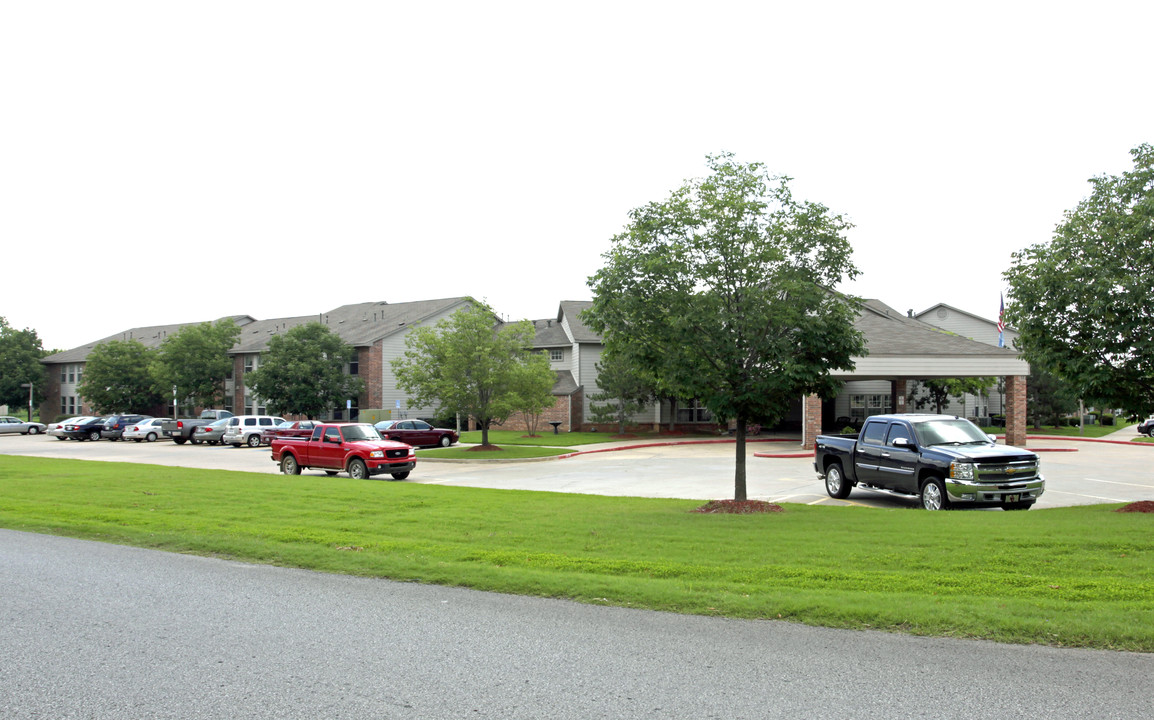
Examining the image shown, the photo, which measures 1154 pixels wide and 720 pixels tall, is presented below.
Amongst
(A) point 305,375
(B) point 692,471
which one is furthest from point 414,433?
(A) point 305,375

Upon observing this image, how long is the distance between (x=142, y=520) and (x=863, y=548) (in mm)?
11309

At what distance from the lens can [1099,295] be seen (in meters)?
14.4

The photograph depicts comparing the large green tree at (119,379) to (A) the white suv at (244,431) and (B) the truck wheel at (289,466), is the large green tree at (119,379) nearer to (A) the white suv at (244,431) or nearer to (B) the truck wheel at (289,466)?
(A) the white suv at (244,431)

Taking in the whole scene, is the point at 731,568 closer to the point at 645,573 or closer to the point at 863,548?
the point at 645,573

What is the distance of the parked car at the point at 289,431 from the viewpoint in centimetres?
3566

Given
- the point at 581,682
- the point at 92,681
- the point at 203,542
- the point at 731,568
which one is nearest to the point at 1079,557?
the point at 731,568

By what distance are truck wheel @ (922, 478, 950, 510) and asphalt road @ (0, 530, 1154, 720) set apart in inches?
381

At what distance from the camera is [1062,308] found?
15250 mm

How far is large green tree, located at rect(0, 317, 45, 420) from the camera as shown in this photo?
83.4 meters

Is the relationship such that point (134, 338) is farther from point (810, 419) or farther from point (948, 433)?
point (948, 433)

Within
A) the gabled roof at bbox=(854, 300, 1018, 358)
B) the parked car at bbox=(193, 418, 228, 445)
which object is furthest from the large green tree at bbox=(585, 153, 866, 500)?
the parked car at bbox=(193, 418, 228, 445)

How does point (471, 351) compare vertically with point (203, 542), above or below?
above

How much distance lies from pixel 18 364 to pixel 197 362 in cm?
3425

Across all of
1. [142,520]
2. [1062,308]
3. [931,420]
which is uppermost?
[1062,308]
